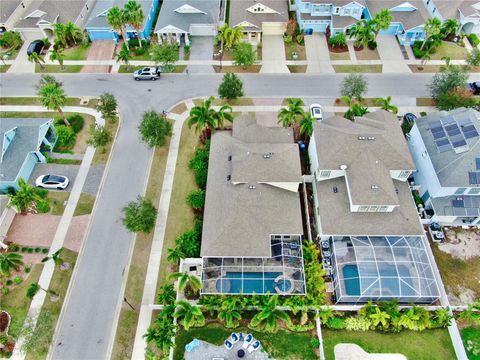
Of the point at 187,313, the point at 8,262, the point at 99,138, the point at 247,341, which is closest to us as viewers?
the point at 187,313

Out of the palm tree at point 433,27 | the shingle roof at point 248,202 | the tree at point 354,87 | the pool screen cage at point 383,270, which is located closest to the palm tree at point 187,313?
the shingle roof at point 248,202

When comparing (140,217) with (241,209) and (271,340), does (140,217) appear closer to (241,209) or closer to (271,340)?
(241,209)

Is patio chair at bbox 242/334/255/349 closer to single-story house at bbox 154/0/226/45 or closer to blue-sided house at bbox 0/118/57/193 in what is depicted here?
blue-sided house at bbox 0/118/57/193

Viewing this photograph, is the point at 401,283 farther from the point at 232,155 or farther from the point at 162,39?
the point at 162,39

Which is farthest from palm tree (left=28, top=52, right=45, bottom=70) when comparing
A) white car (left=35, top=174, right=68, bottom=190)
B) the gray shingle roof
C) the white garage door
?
the white garage door

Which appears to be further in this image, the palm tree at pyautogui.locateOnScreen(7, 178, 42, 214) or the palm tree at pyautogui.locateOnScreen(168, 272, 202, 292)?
the palm tree at pyautogui.locateOnScreen(7, 178, 42, 214)

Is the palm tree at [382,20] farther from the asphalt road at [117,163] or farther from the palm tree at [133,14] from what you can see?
the palm tree at [133,14]

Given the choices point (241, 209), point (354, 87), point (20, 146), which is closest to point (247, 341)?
point (241, 209)
